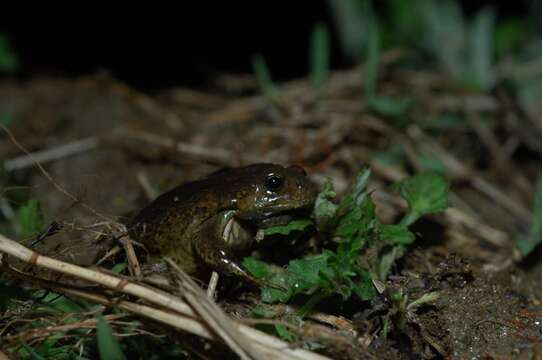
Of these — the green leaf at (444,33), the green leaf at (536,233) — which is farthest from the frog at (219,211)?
the green leaf at (444,33)

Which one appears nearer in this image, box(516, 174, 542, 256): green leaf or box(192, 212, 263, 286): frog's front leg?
box(192, 212, 263, 286): frog's front leg

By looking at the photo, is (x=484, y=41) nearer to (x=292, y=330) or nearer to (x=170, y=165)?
(x=170, y=165)

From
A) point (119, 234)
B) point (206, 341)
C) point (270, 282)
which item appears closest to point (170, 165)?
point (119, 234)

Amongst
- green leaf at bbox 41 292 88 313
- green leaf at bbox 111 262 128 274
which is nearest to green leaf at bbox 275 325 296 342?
green leaf at bbox 111 262 128 274

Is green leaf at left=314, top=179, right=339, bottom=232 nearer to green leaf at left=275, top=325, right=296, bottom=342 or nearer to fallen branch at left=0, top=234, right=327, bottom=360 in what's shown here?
green leaf at left=275, top=325, right=296, bottom=342

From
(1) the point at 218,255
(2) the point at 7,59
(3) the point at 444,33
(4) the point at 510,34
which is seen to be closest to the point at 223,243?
(1) the point at 218,255

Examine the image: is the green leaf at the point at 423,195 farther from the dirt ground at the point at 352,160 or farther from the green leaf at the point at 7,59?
the green leaf at the point at 7,59
